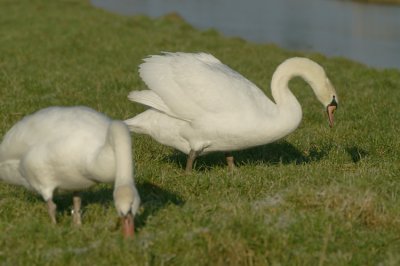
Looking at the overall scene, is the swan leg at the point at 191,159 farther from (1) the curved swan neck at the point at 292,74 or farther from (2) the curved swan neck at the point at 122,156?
(2) the curved swan neck at the point at 122,156

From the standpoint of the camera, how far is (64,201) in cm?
723

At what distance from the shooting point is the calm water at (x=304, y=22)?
30.5 m

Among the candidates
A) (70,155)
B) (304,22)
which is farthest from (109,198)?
(304,22)

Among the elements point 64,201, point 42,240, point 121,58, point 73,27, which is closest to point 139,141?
point 64,201

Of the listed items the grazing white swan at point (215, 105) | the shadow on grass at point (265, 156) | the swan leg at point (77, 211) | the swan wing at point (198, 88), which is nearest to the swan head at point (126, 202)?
the swan leg at point (77, 211)

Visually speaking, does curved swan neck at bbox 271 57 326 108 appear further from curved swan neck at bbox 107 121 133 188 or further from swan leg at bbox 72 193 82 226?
curved swan neck at bbox 107 121 133 188

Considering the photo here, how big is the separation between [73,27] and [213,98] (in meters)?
18.1

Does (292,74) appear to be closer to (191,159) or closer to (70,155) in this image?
(191,159)

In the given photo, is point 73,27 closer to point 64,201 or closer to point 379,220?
point 64,201

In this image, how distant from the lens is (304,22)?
39.3m

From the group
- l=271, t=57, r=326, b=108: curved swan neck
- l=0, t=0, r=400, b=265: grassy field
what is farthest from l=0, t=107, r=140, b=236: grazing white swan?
l=271, t=57, r=326, b=108: curved swan neck

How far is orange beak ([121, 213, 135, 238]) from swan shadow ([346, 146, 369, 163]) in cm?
409

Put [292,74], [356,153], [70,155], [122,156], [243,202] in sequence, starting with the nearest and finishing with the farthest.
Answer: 1. [122,156]
2. [70,155]
3. [243,202]
4. [292,74]
5. [356,153]

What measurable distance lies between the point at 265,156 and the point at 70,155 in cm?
390
